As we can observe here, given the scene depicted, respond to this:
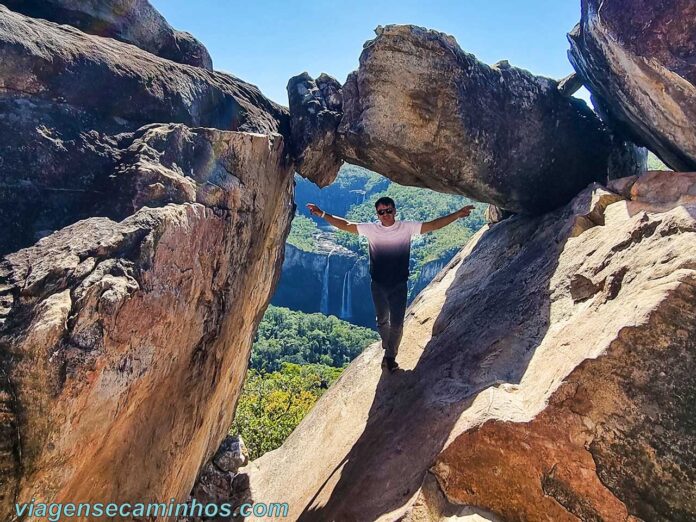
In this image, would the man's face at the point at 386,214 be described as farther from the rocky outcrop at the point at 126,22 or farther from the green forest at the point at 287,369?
the green forest at the point at 287,369

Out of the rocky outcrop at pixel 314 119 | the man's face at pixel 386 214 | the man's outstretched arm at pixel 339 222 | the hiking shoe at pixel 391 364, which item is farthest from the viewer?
the rocky outcrop at pixel 314 119

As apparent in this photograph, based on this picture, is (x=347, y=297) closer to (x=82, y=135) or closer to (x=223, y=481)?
(x=223, y=481)

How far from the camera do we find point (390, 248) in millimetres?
6609

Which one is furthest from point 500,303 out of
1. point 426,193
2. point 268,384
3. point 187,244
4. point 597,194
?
point 426,193

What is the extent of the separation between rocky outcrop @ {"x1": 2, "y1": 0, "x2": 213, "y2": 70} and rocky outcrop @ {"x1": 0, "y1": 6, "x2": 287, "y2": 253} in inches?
57.2

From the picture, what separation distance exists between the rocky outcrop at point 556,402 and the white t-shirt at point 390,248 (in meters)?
1.36

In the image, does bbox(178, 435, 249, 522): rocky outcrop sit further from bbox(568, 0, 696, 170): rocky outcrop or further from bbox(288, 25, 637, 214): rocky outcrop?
bbox(568, 0, 696, 170): rocky outcrop

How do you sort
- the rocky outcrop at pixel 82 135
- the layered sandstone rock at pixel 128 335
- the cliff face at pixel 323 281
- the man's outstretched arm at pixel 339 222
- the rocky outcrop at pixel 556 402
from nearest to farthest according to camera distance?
the layered sandstone rock at pixel 128 335
the rocky outcrop at pixel 556 402
the rocky outcrop at pixel 82 135
the man's outstretched arm at pixel 339 222
the cliff face at pixel 323 281

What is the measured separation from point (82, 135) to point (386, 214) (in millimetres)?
3624

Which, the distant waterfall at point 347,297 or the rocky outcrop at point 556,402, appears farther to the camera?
the distant waterfall at point 347,297

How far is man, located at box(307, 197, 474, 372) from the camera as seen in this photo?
6449mm

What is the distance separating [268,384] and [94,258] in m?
28.0

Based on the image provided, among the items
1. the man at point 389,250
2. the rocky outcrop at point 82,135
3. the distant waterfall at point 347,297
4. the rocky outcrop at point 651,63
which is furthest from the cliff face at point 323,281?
the rocky outcrop at point 82,135

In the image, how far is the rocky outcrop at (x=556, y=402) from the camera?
387 cm
